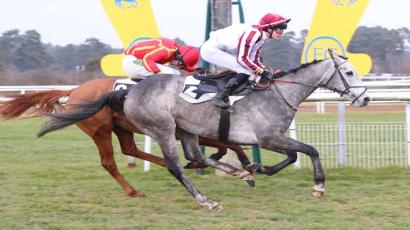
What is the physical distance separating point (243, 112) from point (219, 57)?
65 centimetres

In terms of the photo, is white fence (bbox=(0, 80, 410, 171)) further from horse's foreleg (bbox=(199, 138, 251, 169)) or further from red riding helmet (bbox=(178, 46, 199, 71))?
red riding helmet (bbox=(178, 46, 199, 71))

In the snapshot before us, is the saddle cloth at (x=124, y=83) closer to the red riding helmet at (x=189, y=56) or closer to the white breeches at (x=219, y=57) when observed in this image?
the red riding helmet at (x=189, y=56)

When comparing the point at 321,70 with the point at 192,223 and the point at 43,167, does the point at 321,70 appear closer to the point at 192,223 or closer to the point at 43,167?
the point at 192,223

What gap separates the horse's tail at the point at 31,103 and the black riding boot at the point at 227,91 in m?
1.97

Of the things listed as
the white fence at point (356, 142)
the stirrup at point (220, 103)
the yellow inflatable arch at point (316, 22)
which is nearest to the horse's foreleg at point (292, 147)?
the stirrup at point (220, 103)

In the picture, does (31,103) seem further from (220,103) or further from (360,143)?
(360,143)

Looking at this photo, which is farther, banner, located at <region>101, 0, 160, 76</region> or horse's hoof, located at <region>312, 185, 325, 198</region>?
banner, located at <region>101, 0, 160, 76</region>

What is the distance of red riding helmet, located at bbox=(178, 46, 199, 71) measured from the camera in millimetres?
7719

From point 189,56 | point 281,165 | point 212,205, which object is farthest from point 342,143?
point 212,205

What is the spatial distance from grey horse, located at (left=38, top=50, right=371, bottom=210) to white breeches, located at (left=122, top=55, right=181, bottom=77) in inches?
20.9

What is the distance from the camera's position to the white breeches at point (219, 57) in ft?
23.2

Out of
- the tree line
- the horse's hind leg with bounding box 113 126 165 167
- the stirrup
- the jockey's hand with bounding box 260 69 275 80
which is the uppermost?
the jockey's hand with bounding box 260 69 275 80

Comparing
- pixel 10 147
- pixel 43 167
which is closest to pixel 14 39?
pixel 10 147

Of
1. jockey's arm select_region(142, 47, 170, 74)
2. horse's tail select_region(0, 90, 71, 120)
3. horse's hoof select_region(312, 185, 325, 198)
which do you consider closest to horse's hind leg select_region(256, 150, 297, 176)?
horse's hoof select_region(312, 185, 325, 198)
